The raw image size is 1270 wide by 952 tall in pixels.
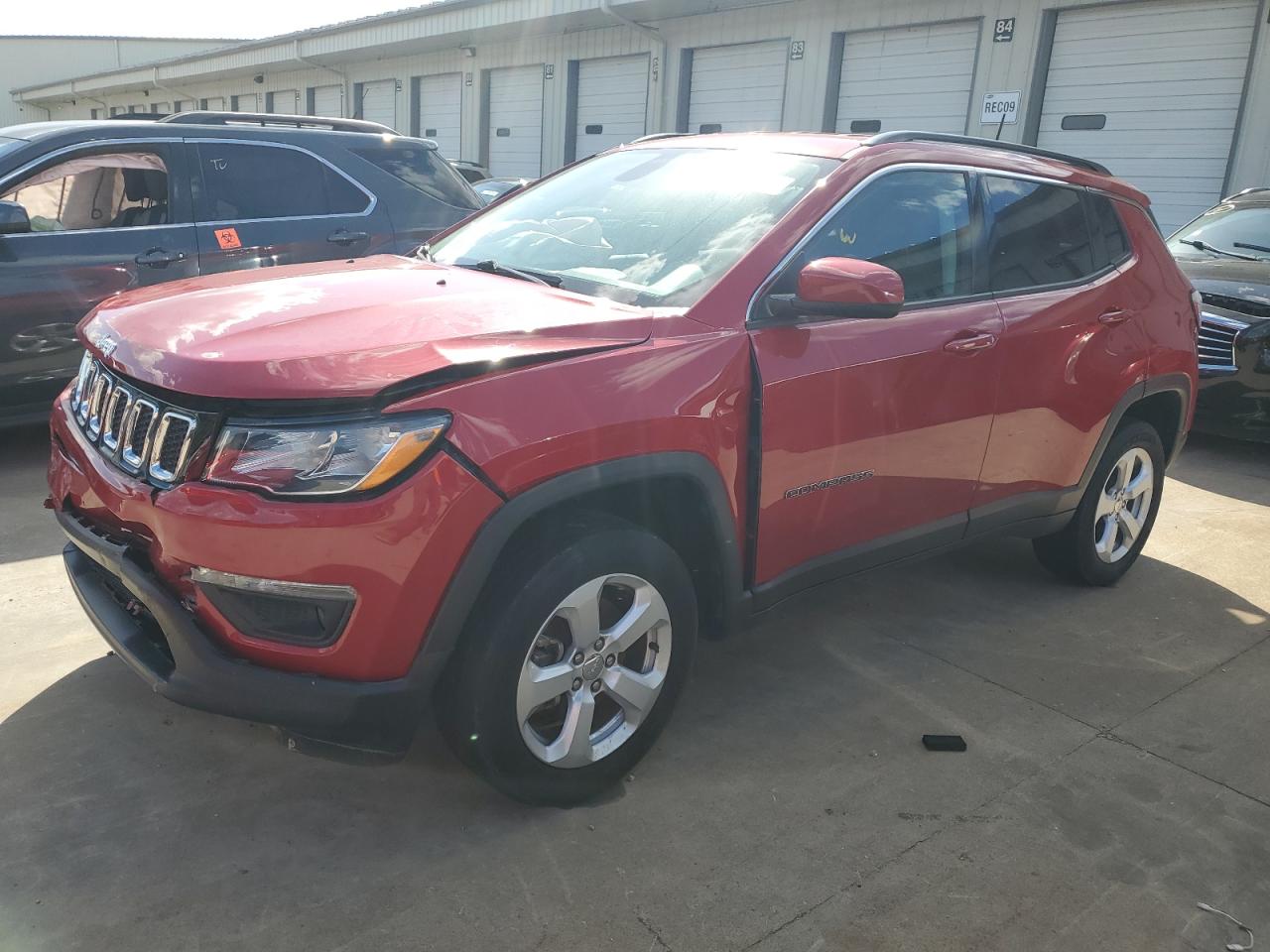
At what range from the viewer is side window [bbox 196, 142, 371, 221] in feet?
19.1

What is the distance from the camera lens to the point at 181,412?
2328 mm

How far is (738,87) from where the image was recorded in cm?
1505

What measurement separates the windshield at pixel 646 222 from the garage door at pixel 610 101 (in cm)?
1326

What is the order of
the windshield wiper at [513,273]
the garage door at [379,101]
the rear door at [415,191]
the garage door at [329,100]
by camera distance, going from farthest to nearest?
1. the garage door at [329,100]
2. the garage door at [379,101]
3. the rear door at [415,191]
4. the windshield wiper at [513,273]

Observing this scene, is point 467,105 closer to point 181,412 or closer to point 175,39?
point 181,412

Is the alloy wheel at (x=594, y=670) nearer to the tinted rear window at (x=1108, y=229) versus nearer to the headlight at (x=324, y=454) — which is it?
the headlight at (x=324, y=454)

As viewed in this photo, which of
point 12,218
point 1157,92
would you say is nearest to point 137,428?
point 12,218

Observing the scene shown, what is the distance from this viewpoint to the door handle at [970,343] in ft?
11.1

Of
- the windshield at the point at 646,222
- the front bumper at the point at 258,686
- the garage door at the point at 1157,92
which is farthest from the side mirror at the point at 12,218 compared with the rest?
the garage door at the point at 1157,92

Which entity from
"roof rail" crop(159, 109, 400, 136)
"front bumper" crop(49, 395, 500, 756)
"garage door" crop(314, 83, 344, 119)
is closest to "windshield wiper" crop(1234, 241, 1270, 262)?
"roof rail" crop(159, 109, 400, 136)

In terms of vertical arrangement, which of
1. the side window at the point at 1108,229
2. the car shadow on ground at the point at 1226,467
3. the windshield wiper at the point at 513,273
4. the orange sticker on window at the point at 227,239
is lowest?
the car shadow on ground at the point at 1226,467

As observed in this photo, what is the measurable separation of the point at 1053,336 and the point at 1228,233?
17.0 ft

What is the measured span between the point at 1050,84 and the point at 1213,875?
36.1ft

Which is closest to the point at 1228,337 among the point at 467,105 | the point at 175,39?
the point at 467,105
